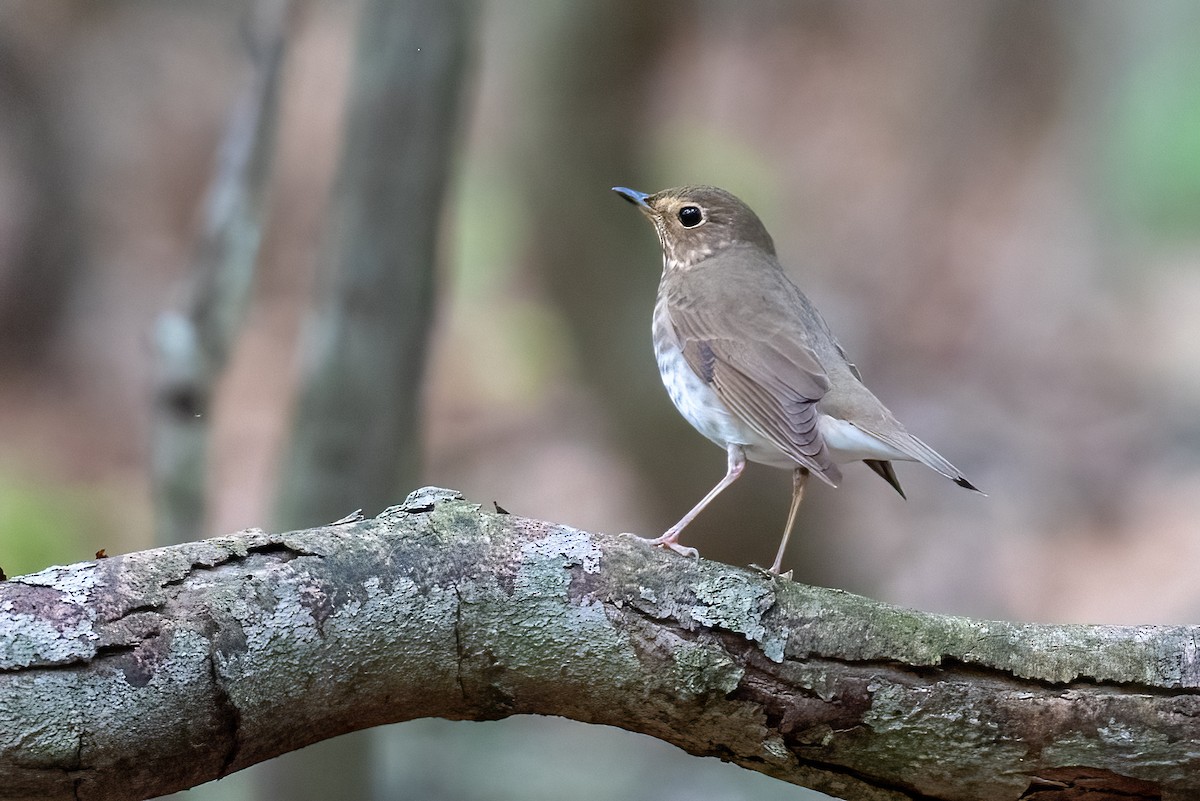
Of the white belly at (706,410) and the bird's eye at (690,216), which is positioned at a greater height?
the bird's eye at (690,216)

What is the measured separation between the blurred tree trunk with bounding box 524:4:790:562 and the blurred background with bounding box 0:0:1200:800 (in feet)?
0.08


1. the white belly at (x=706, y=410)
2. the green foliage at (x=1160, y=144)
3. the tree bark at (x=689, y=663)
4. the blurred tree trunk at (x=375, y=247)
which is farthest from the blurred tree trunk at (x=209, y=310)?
the green foliage at (x=1160, y=144)

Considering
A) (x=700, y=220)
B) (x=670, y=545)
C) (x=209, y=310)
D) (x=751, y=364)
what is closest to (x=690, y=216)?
(x=700, y=220)

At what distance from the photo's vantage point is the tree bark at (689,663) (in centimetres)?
233

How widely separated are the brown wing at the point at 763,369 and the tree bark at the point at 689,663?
0.85 m

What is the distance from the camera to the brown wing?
11.7 ft

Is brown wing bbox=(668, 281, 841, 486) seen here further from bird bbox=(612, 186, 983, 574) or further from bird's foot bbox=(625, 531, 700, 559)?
bird's foot bbox=(625, 531, 700, 559)

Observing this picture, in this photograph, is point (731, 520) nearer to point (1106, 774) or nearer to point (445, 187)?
point (445, 187)

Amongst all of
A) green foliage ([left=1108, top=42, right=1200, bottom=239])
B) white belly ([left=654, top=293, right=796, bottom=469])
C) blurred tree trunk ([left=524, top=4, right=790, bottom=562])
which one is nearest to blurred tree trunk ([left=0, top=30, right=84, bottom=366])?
blurred tree trunk ([left=524, top=4, right=790, bottom=562])

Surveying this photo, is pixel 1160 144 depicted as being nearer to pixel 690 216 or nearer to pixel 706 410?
pixel 690 216

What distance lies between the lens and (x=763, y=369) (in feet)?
12.9

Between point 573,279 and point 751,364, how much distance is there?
12.3 ft

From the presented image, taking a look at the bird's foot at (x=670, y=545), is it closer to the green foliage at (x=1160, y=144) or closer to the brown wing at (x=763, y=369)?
the brown wing at (x=763, y=369)

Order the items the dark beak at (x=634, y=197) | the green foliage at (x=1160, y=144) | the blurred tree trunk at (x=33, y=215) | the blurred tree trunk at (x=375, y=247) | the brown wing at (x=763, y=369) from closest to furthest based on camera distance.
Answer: the brown wing at (x=763, y=369), the dark beak at (x=634, y=197), the blurred tree trunk at (x=375, y=247), the blurred tree trunk at (x=33, y=215), the green foliage at (x=1160, y=144)
